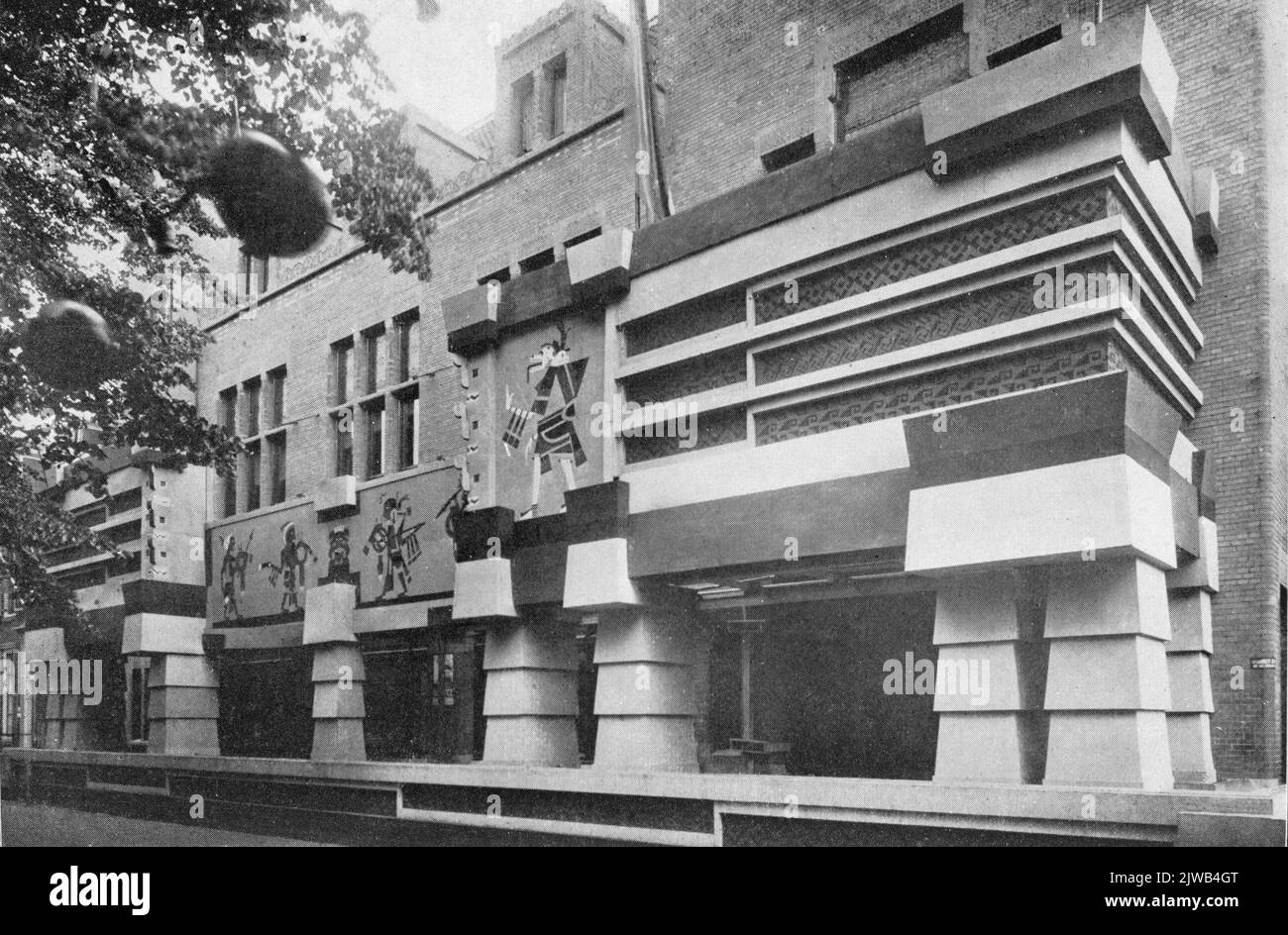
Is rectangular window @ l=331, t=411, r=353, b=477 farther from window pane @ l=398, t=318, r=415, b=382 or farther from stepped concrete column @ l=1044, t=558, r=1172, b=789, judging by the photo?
stepped concrete column @ l=1044, t=558, r=1172, b=789

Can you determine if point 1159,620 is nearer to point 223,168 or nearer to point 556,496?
point 556,496

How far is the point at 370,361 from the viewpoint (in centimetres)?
1675

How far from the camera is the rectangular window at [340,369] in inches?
668

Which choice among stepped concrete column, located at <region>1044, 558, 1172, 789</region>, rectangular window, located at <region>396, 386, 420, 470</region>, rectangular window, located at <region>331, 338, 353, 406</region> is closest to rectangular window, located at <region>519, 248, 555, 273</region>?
rectangular window, located at <region>396, 386, 420, 470</region>

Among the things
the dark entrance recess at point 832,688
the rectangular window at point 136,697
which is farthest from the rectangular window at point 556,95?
the rectangular window at point 136,697

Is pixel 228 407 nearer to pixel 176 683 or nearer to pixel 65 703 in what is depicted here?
pixel 176 683

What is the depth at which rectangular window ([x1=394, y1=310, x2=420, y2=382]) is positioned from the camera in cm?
1627

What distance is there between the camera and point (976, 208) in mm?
8523

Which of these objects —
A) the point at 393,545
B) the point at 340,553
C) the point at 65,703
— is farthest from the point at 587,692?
the point at 65,703

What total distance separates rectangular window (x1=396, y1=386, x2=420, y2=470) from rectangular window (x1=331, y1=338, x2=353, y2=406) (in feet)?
4.47

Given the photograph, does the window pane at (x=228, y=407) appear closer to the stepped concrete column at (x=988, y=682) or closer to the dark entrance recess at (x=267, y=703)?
the dark entrance recess at (x=267, y=703)

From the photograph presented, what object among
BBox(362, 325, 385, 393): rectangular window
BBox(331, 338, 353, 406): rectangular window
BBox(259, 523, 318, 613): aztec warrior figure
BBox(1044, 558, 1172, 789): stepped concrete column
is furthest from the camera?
BBox(331, 338, 353, 406): rectangular window

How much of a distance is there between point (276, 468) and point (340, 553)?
3.12m
